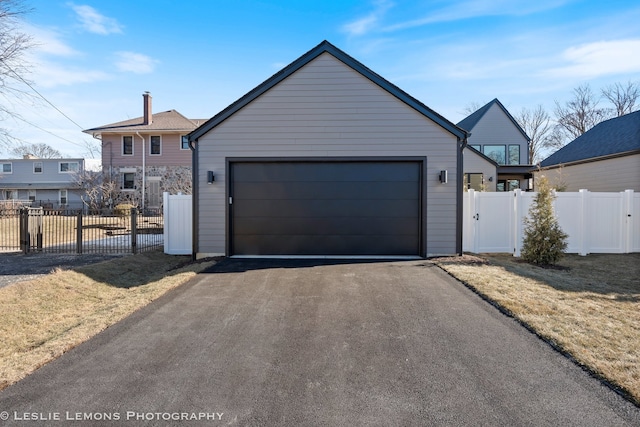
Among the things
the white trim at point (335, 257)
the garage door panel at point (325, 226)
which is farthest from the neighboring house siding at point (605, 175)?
the white trim at point (335, 257)

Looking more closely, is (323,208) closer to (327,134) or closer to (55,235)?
(327,134)

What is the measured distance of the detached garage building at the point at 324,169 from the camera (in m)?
8.41

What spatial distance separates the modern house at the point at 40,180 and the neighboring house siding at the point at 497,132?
104ft

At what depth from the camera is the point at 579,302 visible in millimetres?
4926

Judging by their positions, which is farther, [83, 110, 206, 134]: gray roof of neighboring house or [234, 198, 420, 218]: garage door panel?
[83, 110, 206, 134]: gray roof of neighboring house

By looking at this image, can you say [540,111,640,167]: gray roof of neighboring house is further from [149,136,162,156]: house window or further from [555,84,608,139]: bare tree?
[149,136,162,156]: house window

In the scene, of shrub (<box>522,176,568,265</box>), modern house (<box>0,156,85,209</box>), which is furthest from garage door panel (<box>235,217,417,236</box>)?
modern house (<box>0,156,85,209</box>)

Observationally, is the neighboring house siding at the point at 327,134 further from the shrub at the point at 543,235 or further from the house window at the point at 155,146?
the house window at the point at 155,146

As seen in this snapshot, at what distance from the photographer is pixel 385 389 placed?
2746 millimetres

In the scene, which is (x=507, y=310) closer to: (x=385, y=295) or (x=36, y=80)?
(x=385, y=295)

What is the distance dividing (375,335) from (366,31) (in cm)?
1077

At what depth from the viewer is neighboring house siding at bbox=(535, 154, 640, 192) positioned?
12.7 metres

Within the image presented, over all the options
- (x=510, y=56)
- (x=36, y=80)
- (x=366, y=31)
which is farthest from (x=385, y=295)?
(x=36, y=80)

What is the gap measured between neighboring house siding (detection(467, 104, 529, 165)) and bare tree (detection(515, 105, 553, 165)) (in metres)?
16.2
